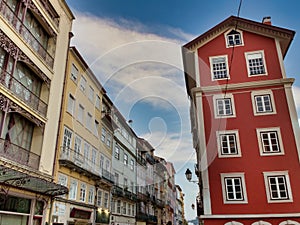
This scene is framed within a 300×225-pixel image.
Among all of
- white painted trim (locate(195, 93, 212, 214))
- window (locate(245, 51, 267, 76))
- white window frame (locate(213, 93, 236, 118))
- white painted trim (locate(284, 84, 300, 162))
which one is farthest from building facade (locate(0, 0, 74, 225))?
white painted trim (locate(284, 84, 300, 162))

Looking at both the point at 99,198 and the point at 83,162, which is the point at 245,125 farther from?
the point at 99,198

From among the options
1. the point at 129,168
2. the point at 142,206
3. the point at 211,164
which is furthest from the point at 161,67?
the point at 142,206

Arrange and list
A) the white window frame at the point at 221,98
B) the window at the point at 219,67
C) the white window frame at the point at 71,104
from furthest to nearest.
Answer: the white window frame at the point at 71,104 < the window at the point at 219,67 < the white window frame at the point at 221,98

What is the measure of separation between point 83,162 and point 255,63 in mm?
15278

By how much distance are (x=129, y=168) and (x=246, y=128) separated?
2141 centimetres

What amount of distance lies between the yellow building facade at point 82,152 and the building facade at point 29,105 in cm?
133

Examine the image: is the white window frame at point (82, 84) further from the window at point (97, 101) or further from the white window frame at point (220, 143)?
the white window frame at point (220, 143)

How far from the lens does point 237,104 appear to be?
60.0ft

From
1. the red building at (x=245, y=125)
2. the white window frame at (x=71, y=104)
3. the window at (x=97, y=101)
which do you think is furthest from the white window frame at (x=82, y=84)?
the red building at (x=245, y=125)

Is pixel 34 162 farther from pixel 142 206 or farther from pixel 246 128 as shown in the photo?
pixel 142 206

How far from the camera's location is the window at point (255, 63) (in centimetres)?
1892

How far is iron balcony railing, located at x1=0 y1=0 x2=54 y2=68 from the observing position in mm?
13976

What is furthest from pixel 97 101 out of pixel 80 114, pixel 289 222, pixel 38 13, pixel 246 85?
pixel 289 222

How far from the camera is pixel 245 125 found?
17609 millimetres
